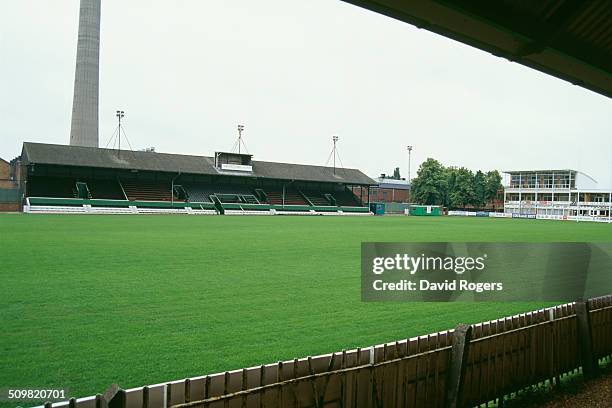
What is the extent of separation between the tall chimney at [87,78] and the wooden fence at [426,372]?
72.7 m

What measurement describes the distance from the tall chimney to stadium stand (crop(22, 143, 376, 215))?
1881cm

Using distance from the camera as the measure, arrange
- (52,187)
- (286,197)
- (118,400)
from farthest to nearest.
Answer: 1. (286,197)
2. (52,187)
3. (118,400)

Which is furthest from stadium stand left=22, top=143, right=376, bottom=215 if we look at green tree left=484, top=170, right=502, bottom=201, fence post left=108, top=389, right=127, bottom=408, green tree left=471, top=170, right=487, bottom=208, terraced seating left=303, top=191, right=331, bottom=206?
fence post left=108, top=389, right=127, bottom=408

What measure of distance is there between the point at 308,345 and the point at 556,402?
9.30 ft

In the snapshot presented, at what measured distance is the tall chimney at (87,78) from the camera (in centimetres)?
6725

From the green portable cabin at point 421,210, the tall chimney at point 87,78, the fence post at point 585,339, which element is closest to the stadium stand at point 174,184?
the green portable cabin at point 421,210

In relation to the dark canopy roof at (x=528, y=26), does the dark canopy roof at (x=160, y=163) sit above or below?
above

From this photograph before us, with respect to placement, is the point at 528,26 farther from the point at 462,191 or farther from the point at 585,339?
the point at 462,191

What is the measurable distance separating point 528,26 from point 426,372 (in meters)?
2.82

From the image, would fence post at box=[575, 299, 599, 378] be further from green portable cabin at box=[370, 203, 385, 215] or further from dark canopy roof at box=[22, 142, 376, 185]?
green portable cabin at box=[370, 203, 385, 215]

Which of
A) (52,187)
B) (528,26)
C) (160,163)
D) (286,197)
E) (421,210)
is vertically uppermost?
(160,163)

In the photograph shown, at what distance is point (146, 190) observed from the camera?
174 ft

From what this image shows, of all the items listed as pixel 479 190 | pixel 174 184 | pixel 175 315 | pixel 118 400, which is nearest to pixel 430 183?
pixel 479 190

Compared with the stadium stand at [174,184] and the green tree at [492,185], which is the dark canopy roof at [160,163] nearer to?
the stadium stand at [174,184]
